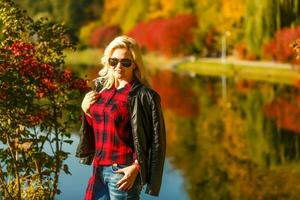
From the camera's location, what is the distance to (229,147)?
19.8 m

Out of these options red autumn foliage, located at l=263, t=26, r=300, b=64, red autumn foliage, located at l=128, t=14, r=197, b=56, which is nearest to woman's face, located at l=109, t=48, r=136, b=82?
red autumn foliage, located at l=263, t=26, r=300, b=64

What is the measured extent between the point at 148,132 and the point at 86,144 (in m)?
0.70

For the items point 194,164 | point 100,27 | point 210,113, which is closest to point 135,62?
point 194,164

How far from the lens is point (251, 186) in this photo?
15.1m

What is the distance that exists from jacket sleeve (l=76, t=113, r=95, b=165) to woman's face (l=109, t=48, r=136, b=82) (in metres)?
0.55

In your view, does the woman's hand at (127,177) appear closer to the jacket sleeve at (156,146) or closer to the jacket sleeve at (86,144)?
the jacket sleeve at (156,146)

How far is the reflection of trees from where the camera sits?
14.9 m

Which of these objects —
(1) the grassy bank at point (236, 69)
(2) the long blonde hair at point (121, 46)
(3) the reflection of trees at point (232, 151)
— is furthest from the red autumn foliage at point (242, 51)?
(2) the long blonde hair at point (121, 46)

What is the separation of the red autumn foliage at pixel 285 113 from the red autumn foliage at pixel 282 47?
7662 millimetres

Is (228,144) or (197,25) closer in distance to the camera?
(228,144)

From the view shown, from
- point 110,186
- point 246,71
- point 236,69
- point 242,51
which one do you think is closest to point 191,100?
point 246,71

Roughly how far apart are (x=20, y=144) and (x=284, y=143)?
44.7ft

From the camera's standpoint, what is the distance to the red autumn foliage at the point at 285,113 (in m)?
23.4

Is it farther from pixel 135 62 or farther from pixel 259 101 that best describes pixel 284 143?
pixel 135 62
